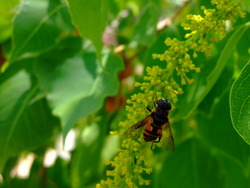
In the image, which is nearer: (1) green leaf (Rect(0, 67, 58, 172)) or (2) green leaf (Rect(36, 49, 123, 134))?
(2) green leaf (Rect(36, 49, 123, 134))

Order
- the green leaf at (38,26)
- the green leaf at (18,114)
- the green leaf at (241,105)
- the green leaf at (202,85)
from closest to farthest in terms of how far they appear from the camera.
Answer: the green leaf at (241,105) → the green leaf at (202,85) → the green leaf at (38,26) → the green leaf at (18,114)

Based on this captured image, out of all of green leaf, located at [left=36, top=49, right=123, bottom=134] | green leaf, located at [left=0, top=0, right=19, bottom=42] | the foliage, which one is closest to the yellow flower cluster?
the foliage

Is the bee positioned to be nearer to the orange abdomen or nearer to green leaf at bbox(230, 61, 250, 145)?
the orange abdomen

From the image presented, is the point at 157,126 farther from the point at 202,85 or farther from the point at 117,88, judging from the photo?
the point at 117,88

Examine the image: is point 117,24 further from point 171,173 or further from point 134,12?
point 171,173

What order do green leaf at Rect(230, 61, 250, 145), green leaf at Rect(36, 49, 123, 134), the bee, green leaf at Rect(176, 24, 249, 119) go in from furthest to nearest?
green leaf at Rect(36, 49, 123, 134)
green leaf at Rect(176, 24, 249, 119)
the bee
green leaf at Rect(230, 61, 250, 145)

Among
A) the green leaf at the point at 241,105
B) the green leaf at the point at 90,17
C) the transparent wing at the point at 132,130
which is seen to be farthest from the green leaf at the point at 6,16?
the green leaf at the point at 241,105

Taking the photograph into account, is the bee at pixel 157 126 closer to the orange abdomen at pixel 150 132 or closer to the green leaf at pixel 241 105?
the orange abdomen at pixel 150 132

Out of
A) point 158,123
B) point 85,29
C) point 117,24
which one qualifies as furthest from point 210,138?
point 117,24
